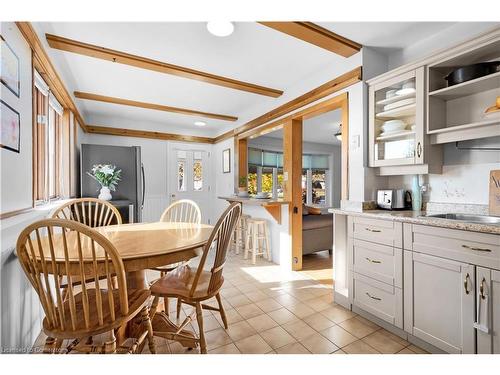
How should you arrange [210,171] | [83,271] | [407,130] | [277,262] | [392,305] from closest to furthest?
1. [83,271]
2. [392,305]
3. [407,130]
4. [277,262]
5. [210,171]

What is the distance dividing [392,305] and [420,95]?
1.64 m

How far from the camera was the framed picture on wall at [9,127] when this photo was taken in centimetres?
140

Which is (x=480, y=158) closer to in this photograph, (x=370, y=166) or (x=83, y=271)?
(x=370, y=166)

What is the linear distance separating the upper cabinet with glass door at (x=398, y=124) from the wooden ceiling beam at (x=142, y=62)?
4.91ft

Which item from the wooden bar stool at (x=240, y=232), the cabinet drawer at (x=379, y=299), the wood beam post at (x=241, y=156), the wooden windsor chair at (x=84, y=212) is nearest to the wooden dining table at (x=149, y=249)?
the wooden windsor chair at (x=84, y=212)

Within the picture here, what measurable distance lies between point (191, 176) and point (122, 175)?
1.83 meters

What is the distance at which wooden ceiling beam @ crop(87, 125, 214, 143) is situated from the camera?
15.0 feet

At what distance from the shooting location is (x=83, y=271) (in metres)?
1.16

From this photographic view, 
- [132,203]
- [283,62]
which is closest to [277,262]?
[132,203]

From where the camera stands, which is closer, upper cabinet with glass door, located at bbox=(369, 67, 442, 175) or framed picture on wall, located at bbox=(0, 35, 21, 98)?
framed picture on wall, located at bbox=(0, 35, 21, 98)

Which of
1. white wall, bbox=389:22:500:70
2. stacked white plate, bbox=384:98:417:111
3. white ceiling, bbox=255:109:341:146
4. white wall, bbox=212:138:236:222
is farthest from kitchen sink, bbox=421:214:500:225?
white wall, bbox=212:138:236:222

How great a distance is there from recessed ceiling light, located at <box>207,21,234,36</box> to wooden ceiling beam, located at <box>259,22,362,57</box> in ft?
0.88

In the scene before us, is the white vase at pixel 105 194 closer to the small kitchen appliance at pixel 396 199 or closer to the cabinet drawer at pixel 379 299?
the cabinet drawer at pixel 379 299

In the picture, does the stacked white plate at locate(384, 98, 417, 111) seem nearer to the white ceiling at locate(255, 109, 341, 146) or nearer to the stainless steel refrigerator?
the white ceiling at locate(255, 109, 341, 146)
